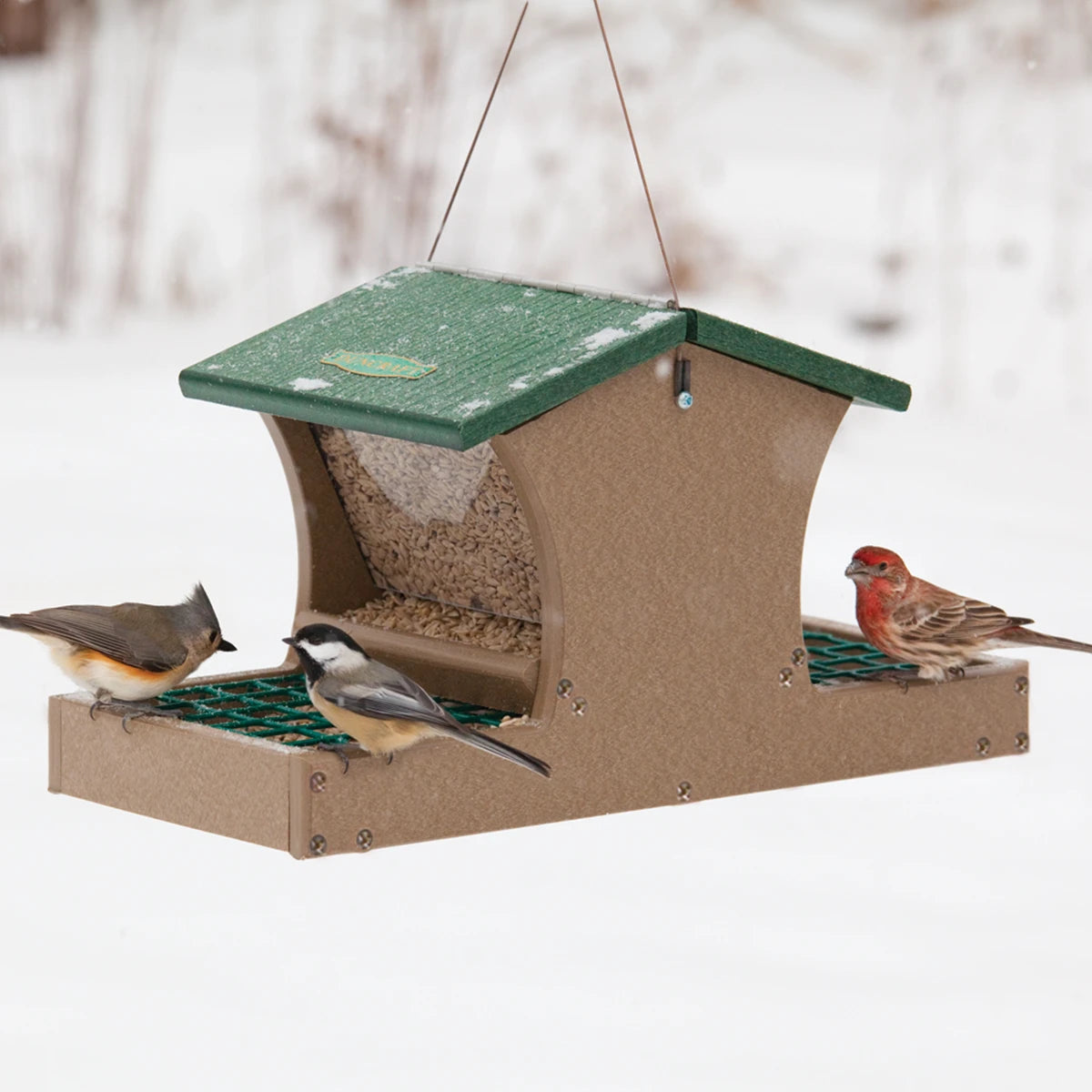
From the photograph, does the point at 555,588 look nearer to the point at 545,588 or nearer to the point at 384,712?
the point at 545,588

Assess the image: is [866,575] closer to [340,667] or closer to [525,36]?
[340,667]

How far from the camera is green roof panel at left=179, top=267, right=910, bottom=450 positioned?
17.2 ft

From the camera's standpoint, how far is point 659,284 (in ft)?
40.4

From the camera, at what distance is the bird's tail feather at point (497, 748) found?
511 cm

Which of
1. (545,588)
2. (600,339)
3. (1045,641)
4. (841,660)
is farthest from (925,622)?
(600,339)

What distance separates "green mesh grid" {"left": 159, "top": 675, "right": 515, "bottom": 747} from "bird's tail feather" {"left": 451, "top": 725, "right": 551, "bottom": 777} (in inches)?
15.9

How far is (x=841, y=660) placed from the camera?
6.40 m

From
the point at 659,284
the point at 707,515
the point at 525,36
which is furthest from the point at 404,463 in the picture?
the point at 525,36

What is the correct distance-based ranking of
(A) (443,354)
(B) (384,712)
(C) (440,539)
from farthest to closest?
(C) (440,539) < (A) (443,354) < (B) (384,712)

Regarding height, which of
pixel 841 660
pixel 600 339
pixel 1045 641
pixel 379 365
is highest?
pixel 600 339

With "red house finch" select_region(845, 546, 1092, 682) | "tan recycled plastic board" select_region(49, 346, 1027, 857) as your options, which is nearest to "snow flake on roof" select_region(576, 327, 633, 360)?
"tan recycled plastic board" select_region(49, 346, 1027, 857)

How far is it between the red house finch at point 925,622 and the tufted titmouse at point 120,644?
1713mm

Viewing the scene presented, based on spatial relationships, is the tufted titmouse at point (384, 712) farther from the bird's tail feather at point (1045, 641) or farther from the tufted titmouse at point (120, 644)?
the bird's tail feather at point (1045, 641)

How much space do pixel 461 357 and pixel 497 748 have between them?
98cm
